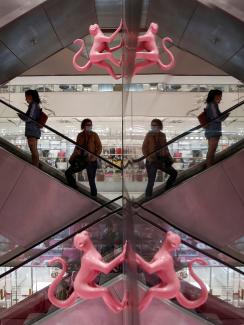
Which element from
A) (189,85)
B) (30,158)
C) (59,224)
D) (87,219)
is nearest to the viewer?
(87,219)

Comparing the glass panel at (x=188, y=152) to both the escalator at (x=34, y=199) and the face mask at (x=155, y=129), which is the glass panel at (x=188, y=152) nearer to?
the face mask at (x=155, y=129)

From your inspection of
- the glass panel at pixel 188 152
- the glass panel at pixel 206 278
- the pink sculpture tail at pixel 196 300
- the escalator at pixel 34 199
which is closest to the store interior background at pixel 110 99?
the escalator at pixel 34 199

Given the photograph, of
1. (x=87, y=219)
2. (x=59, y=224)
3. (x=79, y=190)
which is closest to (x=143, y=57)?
(x=87, y=219)

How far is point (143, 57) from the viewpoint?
1.83 meters

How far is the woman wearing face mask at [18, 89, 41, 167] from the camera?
3990mm

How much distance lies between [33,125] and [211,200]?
2.00 metres

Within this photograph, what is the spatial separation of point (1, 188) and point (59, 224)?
0.78 meters

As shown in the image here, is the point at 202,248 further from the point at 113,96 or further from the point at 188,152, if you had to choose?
the point at 113,96

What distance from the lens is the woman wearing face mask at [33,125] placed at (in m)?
3.99

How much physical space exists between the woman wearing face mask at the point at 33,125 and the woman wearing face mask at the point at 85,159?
397 mm

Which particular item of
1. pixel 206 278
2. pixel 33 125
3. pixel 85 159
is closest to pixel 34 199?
pixel 85 159

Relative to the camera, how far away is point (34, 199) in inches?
170

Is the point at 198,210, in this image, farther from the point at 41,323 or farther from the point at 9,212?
the point at 9,212

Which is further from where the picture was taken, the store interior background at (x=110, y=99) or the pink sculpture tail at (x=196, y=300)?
the store interior background at (x=110, y=99)
